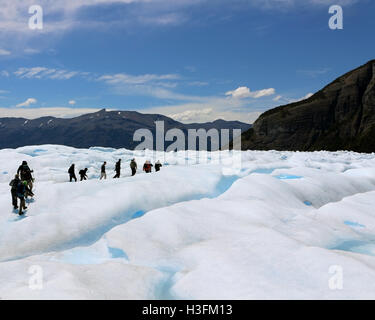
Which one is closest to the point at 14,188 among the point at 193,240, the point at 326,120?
the point at 193,240

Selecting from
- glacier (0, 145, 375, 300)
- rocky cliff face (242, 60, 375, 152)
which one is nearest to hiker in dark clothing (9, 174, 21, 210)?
glacier (0, 145, 375, 300)

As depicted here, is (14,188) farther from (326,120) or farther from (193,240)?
(326,120)

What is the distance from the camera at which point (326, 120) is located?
5723 inches

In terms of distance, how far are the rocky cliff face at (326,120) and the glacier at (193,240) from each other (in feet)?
432

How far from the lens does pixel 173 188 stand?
52.2 ft

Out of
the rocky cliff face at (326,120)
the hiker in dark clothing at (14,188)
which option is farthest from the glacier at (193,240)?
the rocky cliff face at (326,120)

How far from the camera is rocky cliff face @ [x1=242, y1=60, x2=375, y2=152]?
13425cm

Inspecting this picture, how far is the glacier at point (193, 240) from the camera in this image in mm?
6301

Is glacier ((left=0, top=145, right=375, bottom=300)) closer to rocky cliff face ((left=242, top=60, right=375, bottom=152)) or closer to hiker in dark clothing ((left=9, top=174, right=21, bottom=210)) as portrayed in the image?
hiker in dark clothing ((left=9, top=174, right=21, bottom=210))

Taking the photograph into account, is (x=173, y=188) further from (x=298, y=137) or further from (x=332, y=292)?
(x=298, y=137)

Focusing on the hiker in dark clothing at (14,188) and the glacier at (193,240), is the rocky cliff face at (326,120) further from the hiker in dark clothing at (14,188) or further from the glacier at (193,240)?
the hiker in dark clothing at (14,188)

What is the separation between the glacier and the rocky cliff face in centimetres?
13182
